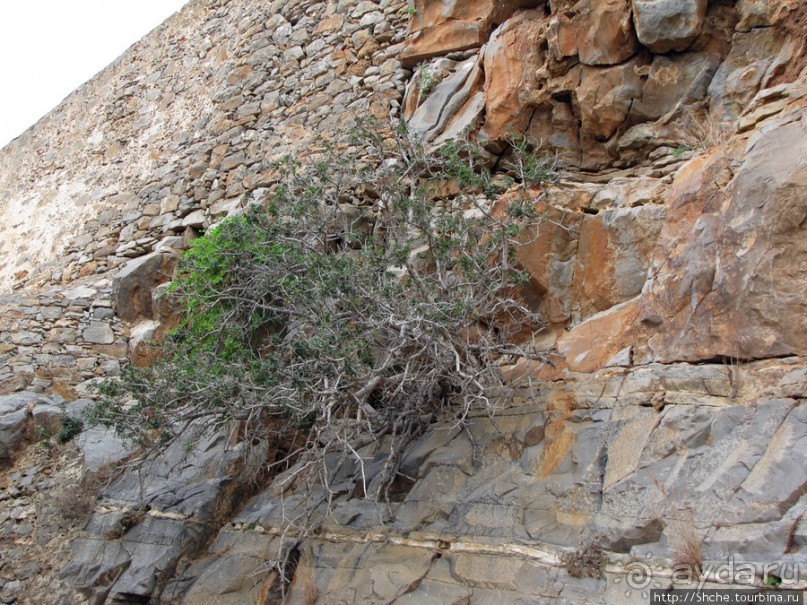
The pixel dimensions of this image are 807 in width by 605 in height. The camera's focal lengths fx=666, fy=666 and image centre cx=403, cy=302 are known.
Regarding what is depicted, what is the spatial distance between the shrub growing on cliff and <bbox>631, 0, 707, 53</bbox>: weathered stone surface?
1.47m

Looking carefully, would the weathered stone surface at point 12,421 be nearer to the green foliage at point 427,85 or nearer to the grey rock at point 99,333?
the grey rock at point 99,333

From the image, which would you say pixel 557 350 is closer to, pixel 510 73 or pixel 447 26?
pixel 510 73

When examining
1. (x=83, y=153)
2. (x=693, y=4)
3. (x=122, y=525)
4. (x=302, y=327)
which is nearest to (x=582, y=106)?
(x=693, y=4)

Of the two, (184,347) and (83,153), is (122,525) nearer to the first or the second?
(184,347)

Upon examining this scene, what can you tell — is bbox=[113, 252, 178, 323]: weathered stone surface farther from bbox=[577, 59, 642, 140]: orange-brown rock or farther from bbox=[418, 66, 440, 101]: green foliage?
bbox=[577, 59, 642, 140]: orange-brown rock

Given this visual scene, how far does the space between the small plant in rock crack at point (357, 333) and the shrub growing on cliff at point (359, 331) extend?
13 mm

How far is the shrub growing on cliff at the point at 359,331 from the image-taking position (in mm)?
4039

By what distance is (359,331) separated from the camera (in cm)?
442

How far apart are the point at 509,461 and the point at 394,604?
99cm

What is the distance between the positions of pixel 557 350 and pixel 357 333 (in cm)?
128

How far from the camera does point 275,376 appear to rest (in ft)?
14.0

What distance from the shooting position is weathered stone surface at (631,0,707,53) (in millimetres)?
4559

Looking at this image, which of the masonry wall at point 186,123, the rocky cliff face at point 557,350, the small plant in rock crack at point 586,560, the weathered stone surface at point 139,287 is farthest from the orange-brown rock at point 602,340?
the weathered stone surface at point 139,287

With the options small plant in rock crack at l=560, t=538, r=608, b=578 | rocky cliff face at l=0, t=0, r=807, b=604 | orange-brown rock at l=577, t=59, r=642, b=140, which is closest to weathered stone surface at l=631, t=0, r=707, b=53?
rocky cliff face at l=0, t=0, r=807, b=604
